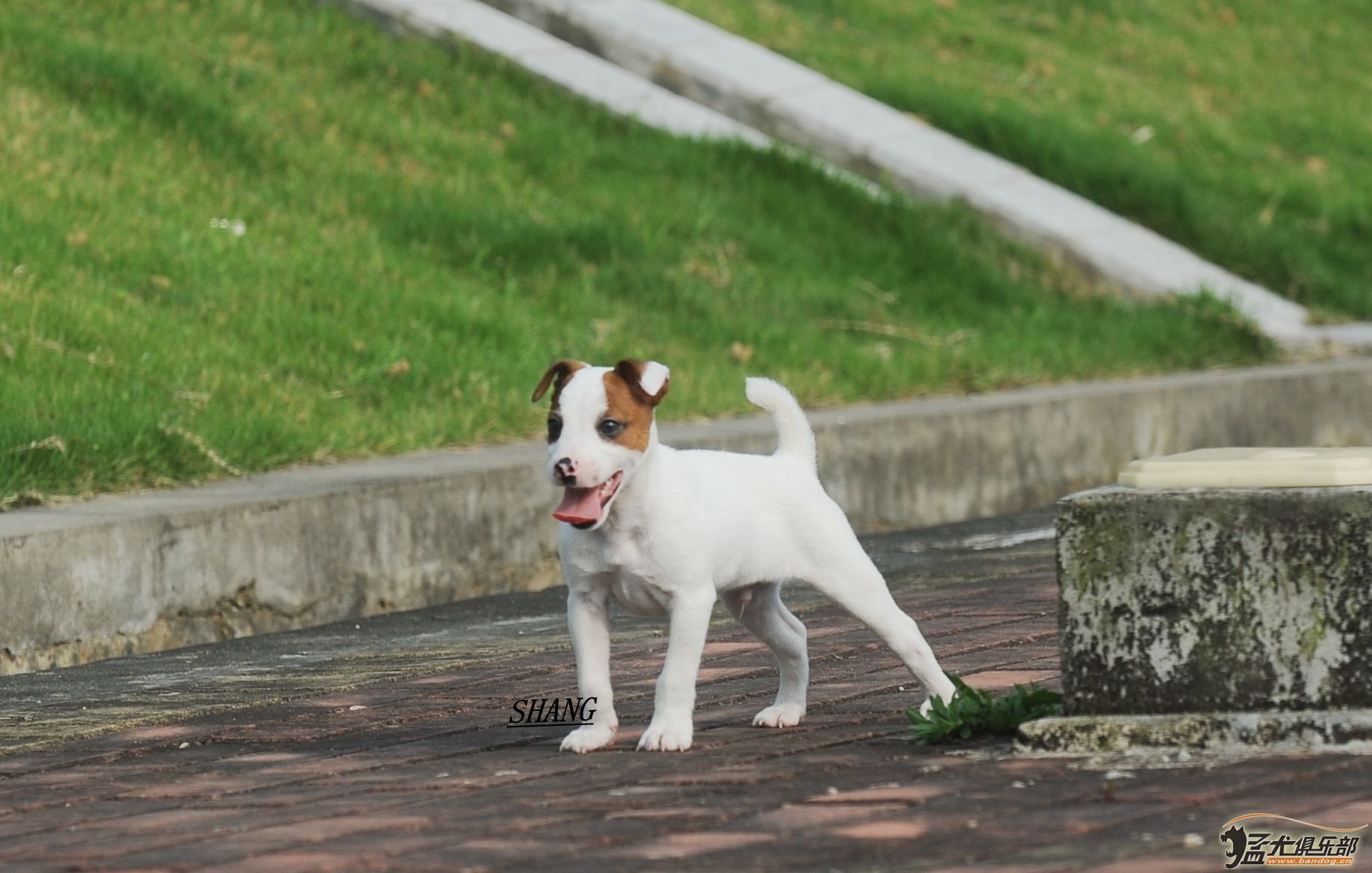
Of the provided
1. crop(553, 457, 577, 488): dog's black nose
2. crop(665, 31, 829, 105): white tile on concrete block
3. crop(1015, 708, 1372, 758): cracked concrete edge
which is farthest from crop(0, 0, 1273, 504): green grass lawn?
crop(1015, 708, 1372, 758): cracked concrete edge

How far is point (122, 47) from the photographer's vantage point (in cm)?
1276

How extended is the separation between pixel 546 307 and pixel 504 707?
5526 millimetres

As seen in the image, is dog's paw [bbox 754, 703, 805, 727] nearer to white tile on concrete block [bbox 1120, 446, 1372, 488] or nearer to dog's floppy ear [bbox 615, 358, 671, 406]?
dog's floppy ear [bbox 615, 358, 671, 406]

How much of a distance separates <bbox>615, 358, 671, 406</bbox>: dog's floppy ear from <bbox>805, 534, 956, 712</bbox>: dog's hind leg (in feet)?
1.96

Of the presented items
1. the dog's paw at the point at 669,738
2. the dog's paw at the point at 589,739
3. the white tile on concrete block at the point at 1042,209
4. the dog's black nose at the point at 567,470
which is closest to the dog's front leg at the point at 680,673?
the dog's paw at the point at 669,738

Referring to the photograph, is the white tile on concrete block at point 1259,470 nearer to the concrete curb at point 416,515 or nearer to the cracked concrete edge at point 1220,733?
the cracked concrete edge at point 1220,733

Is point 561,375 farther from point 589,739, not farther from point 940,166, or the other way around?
point 940,166

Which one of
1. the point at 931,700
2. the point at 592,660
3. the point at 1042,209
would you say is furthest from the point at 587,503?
the point at 1042,209

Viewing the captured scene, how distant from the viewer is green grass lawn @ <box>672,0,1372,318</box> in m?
15.3

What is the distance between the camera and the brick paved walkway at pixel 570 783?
3980 millimetres

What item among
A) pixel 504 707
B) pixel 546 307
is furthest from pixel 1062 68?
pixel 504 707

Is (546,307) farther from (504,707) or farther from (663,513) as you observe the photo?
(663,513)

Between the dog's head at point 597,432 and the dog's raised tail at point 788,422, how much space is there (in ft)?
1.54

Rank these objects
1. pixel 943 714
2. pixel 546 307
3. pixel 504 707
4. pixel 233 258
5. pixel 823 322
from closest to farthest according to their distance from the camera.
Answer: pixel 943 714 → pixel 504 707 → pixel 233 258 → pixel 546 307 → pixel 823 322
